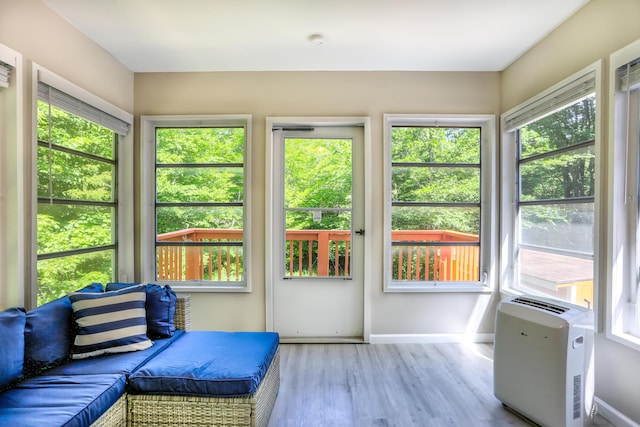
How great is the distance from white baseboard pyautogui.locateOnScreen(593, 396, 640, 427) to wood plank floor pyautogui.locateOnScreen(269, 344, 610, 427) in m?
0.05

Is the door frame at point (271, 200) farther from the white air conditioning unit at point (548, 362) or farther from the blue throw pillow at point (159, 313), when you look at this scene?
the white air conditioning unit at point (548, 362)

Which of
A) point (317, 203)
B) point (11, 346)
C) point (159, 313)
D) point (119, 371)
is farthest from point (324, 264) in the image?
point (11, 346)

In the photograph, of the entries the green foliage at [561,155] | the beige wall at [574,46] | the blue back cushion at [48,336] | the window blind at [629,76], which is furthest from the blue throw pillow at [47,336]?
the beige wall at [574,46]

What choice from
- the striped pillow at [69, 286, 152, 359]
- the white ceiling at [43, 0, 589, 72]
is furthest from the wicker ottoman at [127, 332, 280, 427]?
the white ceiling at [43, 0, 589, 72]

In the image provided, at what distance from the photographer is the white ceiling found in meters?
2.10

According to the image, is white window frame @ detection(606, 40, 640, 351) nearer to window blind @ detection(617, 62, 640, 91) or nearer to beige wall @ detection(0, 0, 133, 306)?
window blind @ detection(617, 62, 640, 91)

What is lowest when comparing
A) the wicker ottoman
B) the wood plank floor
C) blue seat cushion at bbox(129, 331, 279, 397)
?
the wood plank floor

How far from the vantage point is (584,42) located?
2.12 meters

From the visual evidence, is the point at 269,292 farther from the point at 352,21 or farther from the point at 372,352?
the point at 352,21

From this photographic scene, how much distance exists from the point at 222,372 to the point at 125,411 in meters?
0.53

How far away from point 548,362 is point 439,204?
1.66 metres

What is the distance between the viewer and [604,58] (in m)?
→ 1.97

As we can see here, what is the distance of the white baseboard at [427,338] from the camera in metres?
3.07

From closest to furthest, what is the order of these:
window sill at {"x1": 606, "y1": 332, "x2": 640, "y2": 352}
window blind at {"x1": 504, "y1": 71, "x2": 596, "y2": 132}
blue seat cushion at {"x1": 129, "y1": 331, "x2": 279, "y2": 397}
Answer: blue seat cushion at {"x1": 129, "y1": 331, "x2": 279, "y2": 397}
window sill at {"x1": 606, "y1": 332, "x2": 640, "y2": 352}
window blind at {"x1": 504, "y1": 71, "x2": 596, "y2": 132}
